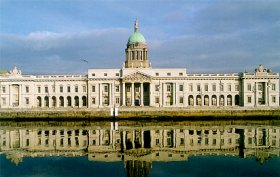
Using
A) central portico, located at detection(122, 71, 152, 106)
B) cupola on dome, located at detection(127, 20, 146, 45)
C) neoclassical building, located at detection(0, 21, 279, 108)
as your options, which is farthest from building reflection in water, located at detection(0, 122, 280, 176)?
cupola on dome, located at detection(127, 20, 146, 45)

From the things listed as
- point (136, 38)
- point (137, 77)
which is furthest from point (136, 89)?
point (136, 38)

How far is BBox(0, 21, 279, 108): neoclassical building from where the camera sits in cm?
7906

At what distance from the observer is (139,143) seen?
36938 mm

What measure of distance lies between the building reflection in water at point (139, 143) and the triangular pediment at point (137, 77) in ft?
96.7

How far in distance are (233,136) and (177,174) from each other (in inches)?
718

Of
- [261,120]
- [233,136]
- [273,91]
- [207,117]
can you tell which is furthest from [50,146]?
[273,91]

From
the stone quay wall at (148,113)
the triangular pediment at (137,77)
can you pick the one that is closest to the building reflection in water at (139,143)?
the stone quay wall at (148,113)

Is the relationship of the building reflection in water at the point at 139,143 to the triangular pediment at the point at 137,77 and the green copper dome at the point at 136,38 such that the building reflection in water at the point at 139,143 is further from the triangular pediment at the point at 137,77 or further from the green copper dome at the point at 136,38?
the green copper dome at the point at 136,38

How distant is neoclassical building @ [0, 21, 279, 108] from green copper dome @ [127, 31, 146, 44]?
465 inches

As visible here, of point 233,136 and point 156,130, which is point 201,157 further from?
point 156,130

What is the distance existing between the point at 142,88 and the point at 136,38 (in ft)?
54.6

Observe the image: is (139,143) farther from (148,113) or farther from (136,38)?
(136,38)

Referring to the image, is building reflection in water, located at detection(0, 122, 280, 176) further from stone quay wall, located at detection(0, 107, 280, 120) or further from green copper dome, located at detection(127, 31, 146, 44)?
green copper dome, located at detection(127, 31, 146, 44)

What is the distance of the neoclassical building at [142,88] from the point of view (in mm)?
79062
